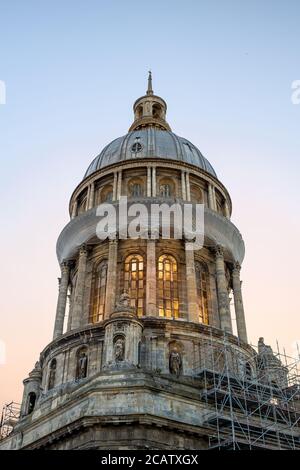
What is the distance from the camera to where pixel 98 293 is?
43.4 m

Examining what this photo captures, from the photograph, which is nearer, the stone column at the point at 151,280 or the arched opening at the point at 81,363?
the arched opening at the point at 81,363

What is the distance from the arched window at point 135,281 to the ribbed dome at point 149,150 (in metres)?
9.06

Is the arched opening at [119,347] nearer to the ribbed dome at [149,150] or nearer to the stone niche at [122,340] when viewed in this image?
the stone niche at [122,340]

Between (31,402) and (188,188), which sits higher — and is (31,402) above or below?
below

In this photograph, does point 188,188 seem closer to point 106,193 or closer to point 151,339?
point 106,193

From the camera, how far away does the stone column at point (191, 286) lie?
3984 centimetres

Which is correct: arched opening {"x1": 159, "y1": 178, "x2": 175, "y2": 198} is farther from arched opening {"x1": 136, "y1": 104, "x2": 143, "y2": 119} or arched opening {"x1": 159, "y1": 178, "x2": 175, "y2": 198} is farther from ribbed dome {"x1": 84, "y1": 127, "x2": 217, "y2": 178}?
arched opening {"x1": 136, "y1": 104, "x2": 143, "y2": 119}

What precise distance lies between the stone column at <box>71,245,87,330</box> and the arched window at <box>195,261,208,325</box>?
836cm

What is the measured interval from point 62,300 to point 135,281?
6.62 meters

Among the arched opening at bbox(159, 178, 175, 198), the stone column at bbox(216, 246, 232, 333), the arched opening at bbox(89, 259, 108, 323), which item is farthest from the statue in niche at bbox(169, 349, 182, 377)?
the arched opening at bbox(159, 178, 175, 198)

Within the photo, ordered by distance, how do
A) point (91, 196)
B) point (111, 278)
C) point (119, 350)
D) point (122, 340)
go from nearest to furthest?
point (119, 350), point (122, 340), point (111, 278), point (91, 196)

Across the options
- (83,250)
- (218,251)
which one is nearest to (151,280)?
(218,251)

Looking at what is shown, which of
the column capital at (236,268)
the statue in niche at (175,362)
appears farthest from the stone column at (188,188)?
the statue in niche at (175,362)
